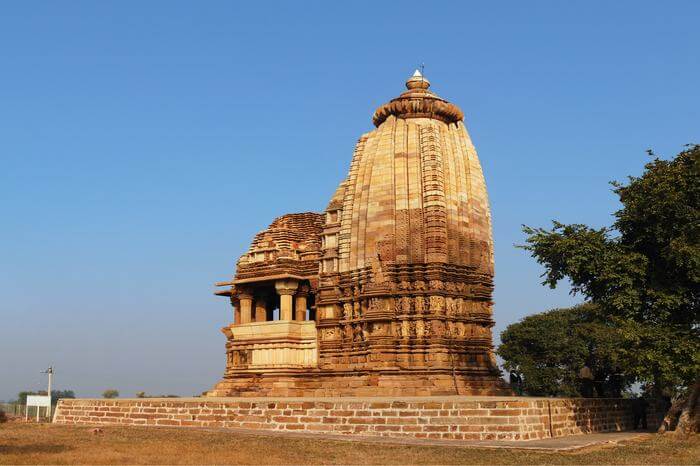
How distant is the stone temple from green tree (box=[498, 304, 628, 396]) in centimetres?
1797

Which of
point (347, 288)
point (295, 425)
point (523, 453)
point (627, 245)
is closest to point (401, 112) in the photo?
point (347, 288)

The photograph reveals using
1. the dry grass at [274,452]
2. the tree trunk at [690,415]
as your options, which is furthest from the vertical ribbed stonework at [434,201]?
the dry grass at [274,452]

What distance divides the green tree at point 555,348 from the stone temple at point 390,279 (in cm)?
1797

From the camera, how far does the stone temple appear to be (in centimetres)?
3481

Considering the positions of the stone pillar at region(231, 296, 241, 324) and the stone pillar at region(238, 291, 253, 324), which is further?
the stone pillar at region(231, 296, 241, 324)

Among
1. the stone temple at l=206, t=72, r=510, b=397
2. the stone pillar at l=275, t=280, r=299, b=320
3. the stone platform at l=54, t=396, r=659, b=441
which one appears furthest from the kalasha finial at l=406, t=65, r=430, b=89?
the stone platform at l=54, t=396, r=659, b=441

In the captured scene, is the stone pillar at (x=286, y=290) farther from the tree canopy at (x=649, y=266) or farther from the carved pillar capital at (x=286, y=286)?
the tree canopy at (x=649, y=266)

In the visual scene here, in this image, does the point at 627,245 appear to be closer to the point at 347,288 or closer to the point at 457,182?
the point at 457,182

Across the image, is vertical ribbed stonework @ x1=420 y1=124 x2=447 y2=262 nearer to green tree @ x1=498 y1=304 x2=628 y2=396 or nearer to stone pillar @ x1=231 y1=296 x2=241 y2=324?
stone pillar @ x1=231 y1=296 x2=241 y2=324

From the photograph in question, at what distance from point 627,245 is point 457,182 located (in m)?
10.9

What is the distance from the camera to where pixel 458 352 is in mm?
35062

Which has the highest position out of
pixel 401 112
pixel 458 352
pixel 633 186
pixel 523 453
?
pixel 401 112

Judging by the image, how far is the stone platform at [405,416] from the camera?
79.3 feet

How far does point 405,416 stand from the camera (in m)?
25.4
